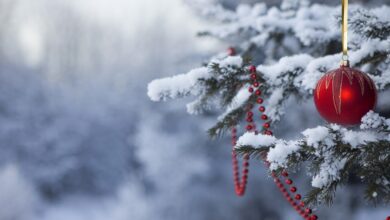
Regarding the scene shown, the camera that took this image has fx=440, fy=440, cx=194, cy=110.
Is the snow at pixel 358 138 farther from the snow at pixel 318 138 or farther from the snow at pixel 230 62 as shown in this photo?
the snow at pixel 230 62

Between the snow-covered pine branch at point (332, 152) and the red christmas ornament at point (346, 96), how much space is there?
0.02m

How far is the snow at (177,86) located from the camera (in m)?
0.84

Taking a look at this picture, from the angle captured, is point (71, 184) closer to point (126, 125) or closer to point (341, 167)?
point (126, 125)

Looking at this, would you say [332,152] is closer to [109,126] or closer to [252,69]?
[252,69]

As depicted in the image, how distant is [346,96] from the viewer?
687 millimetres

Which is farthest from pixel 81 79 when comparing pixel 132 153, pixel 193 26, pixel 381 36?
pixel 381 36

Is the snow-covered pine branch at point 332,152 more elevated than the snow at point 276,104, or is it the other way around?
the snow at point 276,104

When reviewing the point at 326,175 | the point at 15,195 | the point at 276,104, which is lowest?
the point at 326,175

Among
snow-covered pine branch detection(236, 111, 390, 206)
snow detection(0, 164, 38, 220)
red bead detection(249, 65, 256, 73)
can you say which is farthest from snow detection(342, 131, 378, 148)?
snow detection(0, 164, 38, 220)

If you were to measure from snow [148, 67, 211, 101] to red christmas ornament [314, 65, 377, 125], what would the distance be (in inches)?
9.5

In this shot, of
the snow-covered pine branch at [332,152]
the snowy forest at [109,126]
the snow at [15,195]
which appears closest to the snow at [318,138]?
the snow-covered pine branch at [332,152]

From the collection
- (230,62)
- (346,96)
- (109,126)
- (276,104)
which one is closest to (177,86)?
(230,62)

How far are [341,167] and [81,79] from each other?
8.40 feet

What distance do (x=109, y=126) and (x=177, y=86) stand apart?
2297 mm
